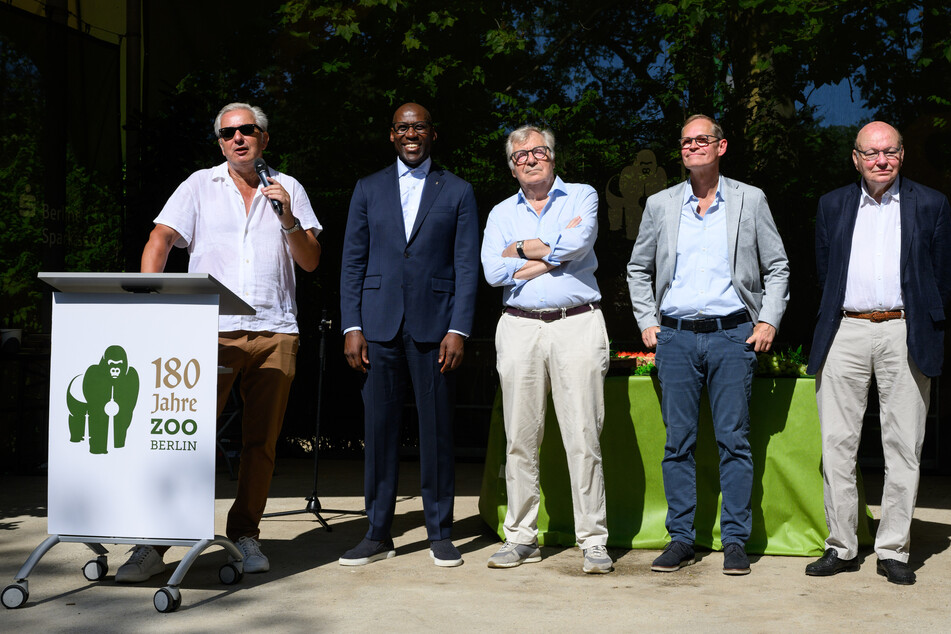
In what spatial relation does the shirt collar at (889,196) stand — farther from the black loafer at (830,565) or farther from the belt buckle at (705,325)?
the black loafer at (830,565)

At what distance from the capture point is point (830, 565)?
436cm

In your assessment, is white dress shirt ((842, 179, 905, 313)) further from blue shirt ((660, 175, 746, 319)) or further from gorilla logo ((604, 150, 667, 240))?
gorilla logo ((604, 150, 667, 240))

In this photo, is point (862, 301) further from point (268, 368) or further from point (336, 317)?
point (336, 317)

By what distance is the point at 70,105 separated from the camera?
25.7 ft

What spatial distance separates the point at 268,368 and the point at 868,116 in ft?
16.4

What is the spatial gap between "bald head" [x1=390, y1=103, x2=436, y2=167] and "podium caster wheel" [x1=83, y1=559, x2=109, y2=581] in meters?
2.21

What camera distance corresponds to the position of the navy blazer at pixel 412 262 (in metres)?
4.59

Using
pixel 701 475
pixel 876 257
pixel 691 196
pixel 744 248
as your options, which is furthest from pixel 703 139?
pixel 701 475

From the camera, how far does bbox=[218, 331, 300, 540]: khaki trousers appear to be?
4.39 m

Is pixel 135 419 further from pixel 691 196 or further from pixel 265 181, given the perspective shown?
pixel 691 196

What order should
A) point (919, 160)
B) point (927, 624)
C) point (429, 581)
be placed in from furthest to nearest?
point (919, 160) < point (429, 581) < point (927, 624)

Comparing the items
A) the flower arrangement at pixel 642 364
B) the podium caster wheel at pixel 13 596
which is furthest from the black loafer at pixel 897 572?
the podium caster wheel at pixel 13 596

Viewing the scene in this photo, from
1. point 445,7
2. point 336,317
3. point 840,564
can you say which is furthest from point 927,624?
point 445,7

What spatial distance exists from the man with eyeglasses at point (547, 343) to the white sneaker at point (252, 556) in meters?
0.99
